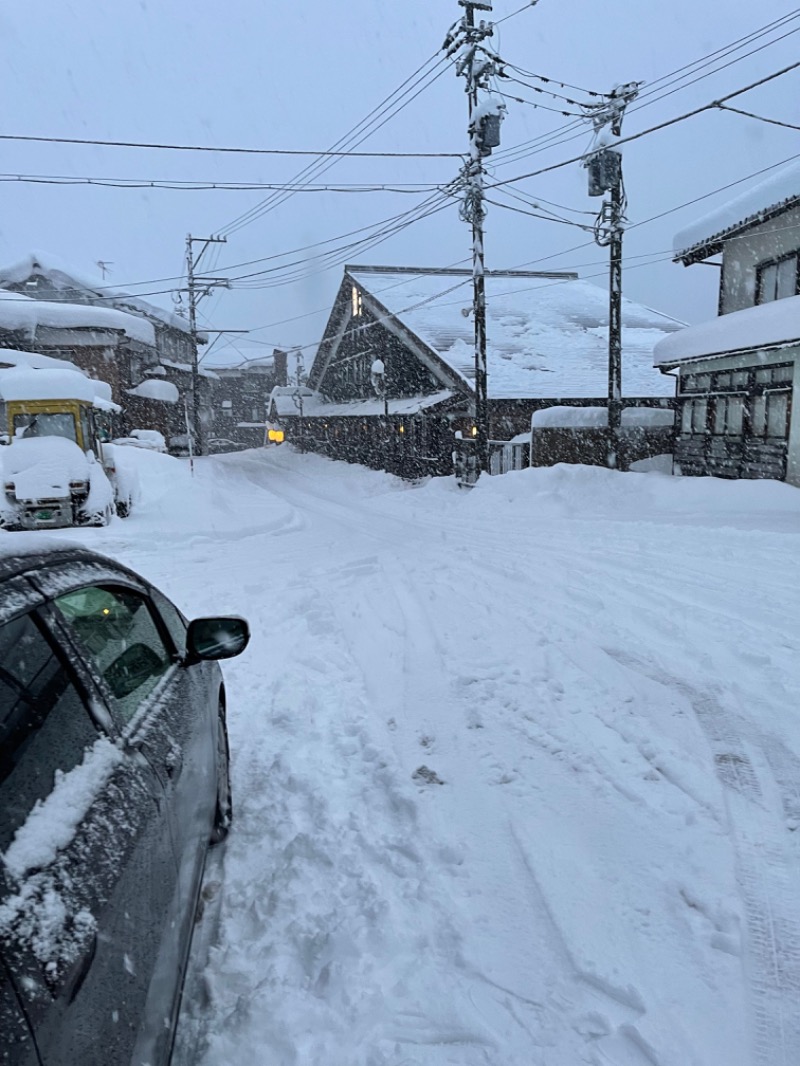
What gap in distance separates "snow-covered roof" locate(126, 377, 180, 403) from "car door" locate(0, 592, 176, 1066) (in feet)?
133

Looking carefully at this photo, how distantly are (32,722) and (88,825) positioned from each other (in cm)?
28

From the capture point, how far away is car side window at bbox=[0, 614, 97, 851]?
1.51 metres

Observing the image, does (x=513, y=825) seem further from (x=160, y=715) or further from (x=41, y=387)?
(x=41, y=387)

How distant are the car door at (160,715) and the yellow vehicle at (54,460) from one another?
11355 millimetres

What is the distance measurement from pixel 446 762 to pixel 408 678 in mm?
1483

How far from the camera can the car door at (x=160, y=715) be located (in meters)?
1.97

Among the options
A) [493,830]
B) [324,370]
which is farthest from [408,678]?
[324,370]

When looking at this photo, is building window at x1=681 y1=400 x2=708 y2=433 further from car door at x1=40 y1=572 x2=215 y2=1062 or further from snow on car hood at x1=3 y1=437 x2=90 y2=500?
car door at x1=40 y1=572 x2=215 y2=1062

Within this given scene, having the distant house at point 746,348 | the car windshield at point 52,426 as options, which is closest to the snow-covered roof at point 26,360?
the car windshield at point 52,426

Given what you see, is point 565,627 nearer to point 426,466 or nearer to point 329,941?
point 329,941

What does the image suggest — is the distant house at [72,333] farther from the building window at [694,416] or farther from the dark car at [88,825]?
the dark car at [88,825]

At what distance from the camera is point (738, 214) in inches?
666

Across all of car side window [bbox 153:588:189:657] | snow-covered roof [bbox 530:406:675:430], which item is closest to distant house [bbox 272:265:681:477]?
snow-covered roof [bbox 530:406:675:430]

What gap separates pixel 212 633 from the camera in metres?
2.99
